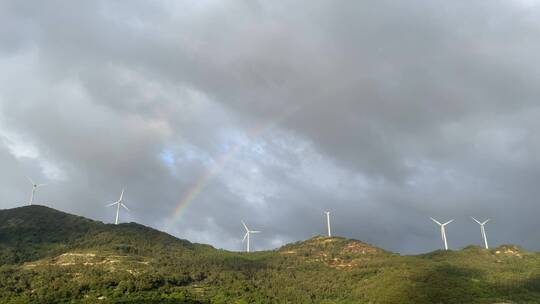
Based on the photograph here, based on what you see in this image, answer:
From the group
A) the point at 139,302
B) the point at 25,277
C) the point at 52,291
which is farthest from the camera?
the point at 25,277

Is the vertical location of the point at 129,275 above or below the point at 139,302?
above

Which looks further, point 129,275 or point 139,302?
point 129,275

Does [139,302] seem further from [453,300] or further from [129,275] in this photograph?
[453,300]

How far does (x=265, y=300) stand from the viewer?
638 ft

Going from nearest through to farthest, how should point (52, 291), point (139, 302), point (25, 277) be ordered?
point (139, 302), point (52, 291), point (25, 277)

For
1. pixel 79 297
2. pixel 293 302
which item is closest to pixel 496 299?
pixel 293 302

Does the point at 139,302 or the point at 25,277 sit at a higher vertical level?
the point at 25,277

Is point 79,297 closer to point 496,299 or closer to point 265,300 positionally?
point 265,300

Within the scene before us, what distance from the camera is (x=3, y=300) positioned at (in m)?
168

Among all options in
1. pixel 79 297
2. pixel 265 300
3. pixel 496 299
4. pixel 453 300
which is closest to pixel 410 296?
pixel 453 300

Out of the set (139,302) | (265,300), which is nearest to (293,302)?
(265,300)

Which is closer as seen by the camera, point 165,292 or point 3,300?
point 3,300

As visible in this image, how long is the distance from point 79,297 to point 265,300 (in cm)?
6323

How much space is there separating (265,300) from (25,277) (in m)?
86.1
